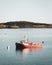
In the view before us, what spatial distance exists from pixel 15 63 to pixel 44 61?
2179mm

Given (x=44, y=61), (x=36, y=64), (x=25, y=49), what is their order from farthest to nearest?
(x=25, y=49) → (x=44, y=61) → (x=36, y=64)

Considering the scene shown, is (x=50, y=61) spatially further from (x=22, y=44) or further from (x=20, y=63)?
(x=22, y=44)

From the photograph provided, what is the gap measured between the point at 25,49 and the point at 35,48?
128 cm

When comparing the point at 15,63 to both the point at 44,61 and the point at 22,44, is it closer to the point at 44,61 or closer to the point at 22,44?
the point at 44,61

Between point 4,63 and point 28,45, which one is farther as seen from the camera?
point 28,45

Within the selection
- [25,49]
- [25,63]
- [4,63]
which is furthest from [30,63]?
[25,49]

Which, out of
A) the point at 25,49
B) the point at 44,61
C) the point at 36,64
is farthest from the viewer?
the point at 25,49

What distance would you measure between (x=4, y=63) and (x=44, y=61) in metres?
2.87

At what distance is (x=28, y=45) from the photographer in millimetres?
33219

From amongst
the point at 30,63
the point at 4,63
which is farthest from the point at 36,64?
the point at 4,63

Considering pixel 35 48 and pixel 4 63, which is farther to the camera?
pixel 35 48

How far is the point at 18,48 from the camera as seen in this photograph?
32.6 m

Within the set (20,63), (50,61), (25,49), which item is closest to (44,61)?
(50,61)

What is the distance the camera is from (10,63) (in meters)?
21.2
